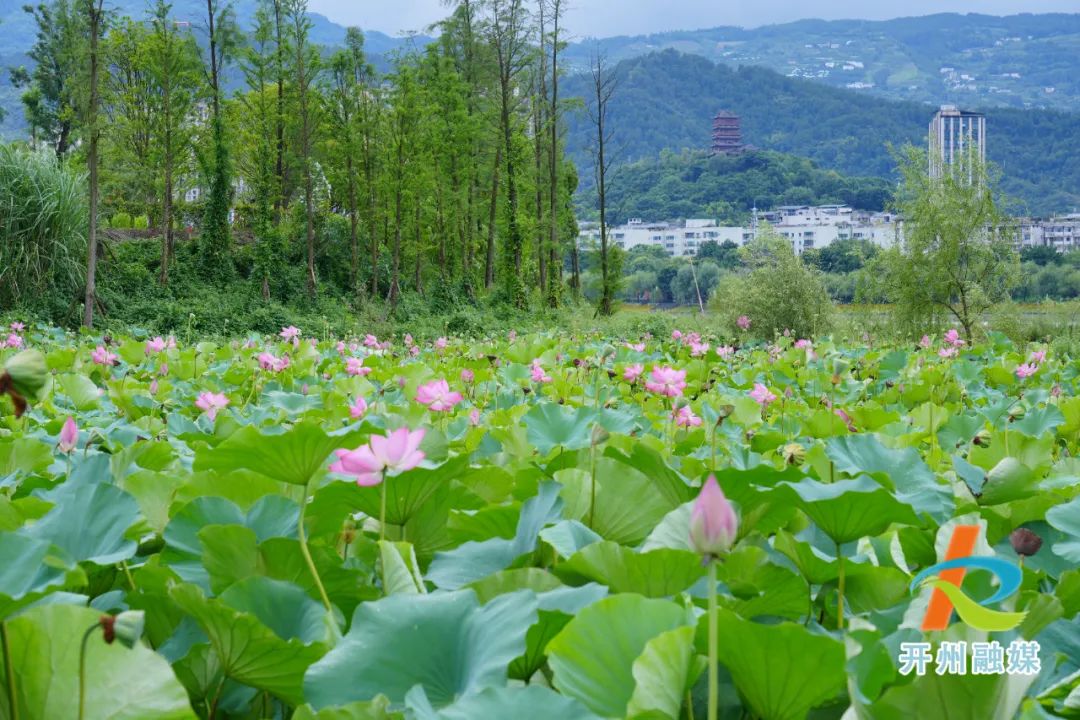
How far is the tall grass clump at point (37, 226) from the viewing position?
12.7 m

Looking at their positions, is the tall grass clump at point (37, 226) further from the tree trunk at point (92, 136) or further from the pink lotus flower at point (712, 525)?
the pink lotus flower at point (712, 525)

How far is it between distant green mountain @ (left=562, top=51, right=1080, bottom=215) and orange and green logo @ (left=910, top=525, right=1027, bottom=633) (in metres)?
96.6

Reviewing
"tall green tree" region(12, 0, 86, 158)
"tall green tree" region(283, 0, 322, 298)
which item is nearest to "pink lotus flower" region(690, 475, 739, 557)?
"tall green tree" region(283, 0, 322, 298)

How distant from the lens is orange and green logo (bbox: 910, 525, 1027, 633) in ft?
1.50

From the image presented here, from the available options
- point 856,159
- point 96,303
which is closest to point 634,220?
point 856,159

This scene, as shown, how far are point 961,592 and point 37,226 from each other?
1450cm

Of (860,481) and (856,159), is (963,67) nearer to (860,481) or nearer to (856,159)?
(856,159)

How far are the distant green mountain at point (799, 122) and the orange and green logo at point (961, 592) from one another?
96579mm

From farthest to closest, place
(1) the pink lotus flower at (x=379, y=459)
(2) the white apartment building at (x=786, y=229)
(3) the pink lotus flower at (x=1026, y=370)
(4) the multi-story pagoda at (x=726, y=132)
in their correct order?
(4) the multi-story pagoda at (x=726, y=132)
(2) the white apartment building at (x=786, y=229)
(3) the pink lotus flower at (x=1026, y=370)
(1) the pink lotus flower at (x=379, y=459)

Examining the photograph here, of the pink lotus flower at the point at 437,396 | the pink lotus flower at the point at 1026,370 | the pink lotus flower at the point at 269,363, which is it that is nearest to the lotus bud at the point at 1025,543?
the pink lotus flower at the point at 437,396

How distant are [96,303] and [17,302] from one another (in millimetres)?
1494

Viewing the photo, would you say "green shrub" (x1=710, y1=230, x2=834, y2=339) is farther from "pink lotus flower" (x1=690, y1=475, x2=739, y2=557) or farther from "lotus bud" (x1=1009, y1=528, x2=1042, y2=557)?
"pink lotus flower" (x1=690, y1=475, x2=739, y2=557)

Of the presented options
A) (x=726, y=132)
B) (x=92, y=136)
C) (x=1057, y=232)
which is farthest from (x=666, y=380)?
(x=726, y=132)

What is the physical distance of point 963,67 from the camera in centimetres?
18775
